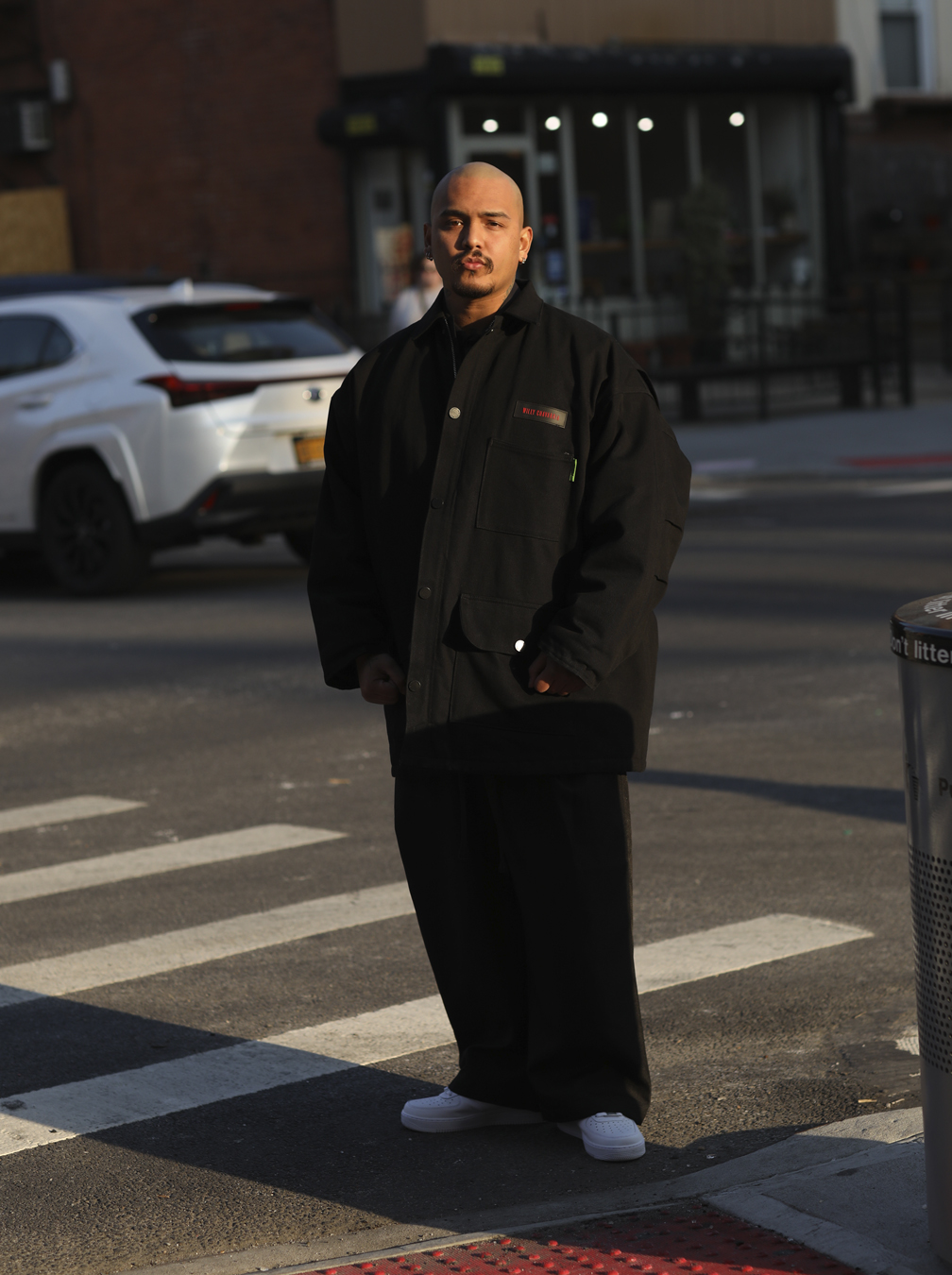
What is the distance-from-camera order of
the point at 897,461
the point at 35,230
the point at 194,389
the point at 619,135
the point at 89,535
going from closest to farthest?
the point at 194,389, the point at 89,535, the point at 897,461, the point at 619,135, the point at 35,230

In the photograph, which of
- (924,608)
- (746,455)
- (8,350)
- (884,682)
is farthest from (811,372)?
(924,608)

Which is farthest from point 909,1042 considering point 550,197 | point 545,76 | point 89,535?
point 550,197

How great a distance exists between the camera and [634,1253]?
11.4 ft

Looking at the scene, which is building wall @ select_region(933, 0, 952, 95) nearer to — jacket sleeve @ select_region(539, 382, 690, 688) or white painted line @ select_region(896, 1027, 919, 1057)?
white painted line @ select_region(896, 1027, 919, 1057)

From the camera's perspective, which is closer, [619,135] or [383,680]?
[383,680]

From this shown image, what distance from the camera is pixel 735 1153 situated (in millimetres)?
4020

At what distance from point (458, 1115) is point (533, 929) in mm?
504

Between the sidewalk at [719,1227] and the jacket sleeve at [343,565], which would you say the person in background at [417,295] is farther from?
the sidewalk at [719,1227]

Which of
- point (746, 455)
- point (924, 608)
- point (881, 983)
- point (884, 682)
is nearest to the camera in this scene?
point (924, 608)

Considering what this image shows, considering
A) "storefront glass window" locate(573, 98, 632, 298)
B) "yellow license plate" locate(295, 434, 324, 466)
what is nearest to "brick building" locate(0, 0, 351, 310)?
"storefront glass window" locate(573, 98, 632, 298)

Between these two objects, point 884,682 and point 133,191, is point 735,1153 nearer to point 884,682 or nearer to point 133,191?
point 884,682

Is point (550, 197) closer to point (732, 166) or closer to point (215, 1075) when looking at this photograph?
point (732, 166)

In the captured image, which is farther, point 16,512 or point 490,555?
point 16,512

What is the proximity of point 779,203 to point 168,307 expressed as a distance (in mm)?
18152
